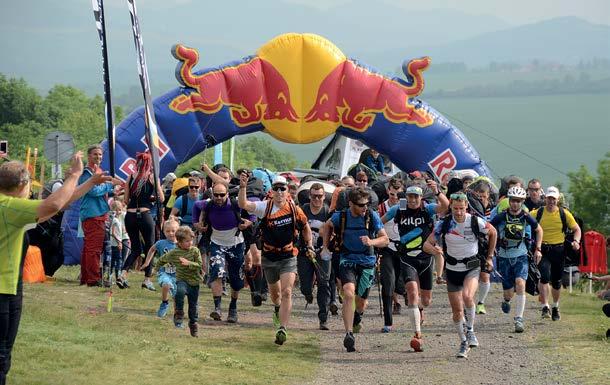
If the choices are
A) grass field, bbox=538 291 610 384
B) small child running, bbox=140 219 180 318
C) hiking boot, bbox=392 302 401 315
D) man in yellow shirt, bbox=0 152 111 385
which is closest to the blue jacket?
small child running, bbox=140 219 180 318

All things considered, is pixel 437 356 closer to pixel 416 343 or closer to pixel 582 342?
pixel 416 343

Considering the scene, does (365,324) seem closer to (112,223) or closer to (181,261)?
(181,261)

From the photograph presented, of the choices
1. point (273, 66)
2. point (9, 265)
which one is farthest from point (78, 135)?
point (9, 265)

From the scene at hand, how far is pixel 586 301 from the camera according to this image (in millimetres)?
20266

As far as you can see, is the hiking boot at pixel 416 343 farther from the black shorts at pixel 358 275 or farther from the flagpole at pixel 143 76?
the flagpole at pixel 143 76

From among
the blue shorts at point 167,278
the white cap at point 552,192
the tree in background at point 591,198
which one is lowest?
the blue shorts at point 167,278

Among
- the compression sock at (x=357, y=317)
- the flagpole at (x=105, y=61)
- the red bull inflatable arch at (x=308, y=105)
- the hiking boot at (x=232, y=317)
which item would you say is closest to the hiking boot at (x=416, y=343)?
the compression sock at (x=357, y=317)

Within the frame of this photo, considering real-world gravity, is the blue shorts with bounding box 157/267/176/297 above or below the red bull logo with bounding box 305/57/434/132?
below

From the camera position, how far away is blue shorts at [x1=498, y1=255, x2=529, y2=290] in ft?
53.4

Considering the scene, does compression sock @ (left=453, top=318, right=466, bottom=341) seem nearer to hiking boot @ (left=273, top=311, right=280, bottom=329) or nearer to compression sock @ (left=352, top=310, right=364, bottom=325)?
compression sock @ (left=352, top=310, right=364, bottom=325)

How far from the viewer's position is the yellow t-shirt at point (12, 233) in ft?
27.9

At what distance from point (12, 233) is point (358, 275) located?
639 cm

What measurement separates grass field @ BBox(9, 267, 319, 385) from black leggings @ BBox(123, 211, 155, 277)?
160 cm

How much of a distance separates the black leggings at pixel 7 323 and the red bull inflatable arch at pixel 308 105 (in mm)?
15623
